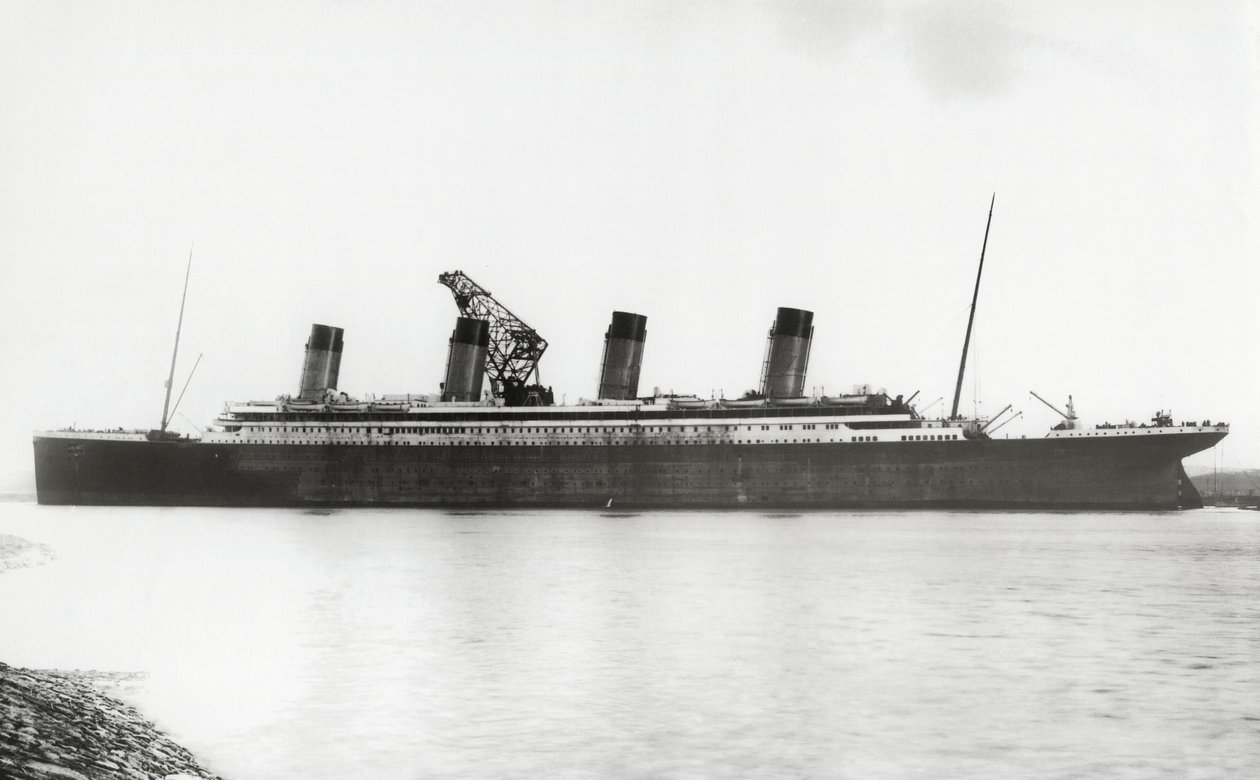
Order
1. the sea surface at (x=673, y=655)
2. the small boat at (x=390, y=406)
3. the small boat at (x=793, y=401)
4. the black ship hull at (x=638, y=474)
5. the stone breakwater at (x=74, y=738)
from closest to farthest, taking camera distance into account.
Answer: the stone breakwater at (x=74, y=738) < the sea surface at (x=673, y=655) < the black ship hull at (x=638, y=474) < the small boat at (x=793, y=401) < the small boat at (x=390, y=406)

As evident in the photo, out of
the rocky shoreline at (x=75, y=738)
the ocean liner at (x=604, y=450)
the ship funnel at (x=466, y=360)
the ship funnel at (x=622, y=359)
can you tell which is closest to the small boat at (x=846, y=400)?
the ocean liner at (x=604, y=450)

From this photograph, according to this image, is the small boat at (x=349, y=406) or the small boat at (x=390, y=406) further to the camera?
the small boat at (x=349, y=406)

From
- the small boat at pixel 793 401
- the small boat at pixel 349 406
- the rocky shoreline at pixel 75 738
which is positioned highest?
the small boat at pixel 793 401

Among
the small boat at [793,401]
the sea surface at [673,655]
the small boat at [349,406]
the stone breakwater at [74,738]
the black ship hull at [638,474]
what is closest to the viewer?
the stone breakwater at [74,738]

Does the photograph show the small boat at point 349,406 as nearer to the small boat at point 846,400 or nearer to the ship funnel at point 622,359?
the ship funnel at point 622,359

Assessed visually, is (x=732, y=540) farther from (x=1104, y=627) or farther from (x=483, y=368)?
(x=483, y=368)

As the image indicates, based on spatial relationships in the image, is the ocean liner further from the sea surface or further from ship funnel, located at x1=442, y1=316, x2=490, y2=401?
the sea surface

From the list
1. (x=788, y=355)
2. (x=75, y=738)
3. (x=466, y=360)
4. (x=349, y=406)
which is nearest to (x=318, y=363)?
(x=349, y=406)
